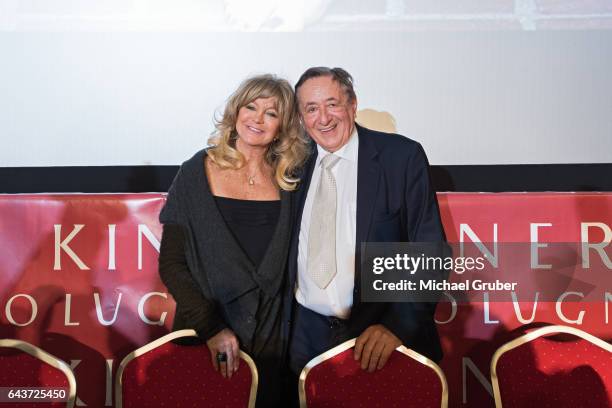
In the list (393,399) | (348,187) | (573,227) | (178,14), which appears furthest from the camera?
(178,14)

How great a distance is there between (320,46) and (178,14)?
641mm

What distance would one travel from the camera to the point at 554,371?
1729 millimetres

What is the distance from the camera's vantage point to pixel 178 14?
9.09 feet

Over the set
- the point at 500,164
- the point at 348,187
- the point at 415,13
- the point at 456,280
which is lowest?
the point at 456,280

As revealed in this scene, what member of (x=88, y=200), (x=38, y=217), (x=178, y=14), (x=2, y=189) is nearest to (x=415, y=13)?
(x=178, y=14)

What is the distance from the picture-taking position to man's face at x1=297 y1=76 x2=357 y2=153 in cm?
199

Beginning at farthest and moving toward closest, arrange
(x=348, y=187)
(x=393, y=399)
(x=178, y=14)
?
(x=178, y=14) → (x=348, y=187) → (x=393, y=399)

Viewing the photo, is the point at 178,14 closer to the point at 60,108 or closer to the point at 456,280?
the point at 60,108

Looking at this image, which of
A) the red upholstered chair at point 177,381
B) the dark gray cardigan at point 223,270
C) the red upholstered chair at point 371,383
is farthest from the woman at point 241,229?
the red upholstered chair at point 371,383

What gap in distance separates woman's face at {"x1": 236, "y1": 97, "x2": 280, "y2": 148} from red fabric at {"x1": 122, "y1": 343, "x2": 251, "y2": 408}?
69 cm

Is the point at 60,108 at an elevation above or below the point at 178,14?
below

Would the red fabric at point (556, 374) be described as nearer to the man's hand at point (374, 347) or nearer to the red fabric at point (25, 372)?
the man's hand at point (374, 347)

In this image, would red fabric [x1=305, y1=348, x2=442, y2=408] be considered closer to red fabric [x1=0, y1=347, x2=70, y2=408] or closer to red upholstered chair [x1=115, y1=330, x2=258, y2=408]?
red upholstered chair [x1=115, y1=330, x2=258, y2=408]

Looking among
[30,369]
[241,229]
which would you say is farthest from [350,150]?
[30,369]
